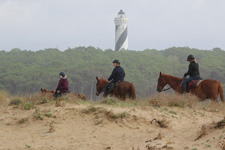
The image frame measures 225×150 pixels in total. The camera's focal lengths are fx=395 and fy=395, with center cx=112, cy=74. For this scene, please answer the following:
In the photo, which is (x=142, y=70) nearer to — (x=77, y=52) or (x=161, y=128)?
(x=77, y=52)

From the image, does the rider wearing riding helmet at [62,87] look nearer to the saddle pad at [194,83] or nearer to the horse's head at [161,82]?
the horse's head at [161,82]

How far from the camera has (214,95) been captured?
53.8 ft

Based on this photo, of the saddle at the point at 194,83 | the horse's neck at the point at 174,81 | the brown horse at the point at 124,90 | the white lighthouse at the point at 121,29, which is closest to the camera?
the saddle at the point at 194,83

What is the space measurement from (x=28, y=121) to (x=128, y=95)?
5177 millimetres

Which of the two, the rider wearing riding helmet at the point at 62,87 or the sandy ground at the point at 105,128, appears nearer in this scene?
the sandy ground at the point at 105,128

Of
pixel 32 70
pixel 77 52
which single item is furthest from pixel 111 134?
pixel 77 52

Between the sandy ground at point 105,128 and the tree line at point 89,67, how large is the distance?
43.4 m

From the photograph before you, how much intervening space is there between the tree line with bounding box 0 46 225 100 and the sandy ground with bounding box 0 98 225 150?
142 feet

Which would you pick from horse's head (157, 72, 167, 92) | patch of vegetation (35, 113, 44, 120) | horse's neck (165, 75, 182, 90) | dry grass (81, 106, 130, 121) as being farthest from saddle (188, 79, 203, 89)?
patch of vegetation (35, 113, 44, 120)

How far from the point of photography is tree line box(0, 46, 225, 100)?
63625mm

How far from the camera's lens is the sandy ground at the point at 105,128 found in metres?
9.41

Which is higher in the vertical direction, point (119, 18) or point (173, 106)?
point (119, 18)

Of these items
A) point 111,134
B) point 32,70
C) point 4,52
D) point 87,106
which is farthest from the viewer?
point 4,52

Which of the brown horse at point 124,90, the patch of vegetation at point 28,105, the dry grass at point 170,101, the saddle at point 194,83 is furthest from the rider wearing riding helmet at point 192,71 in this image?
the patch of vegetation at point 28,105
